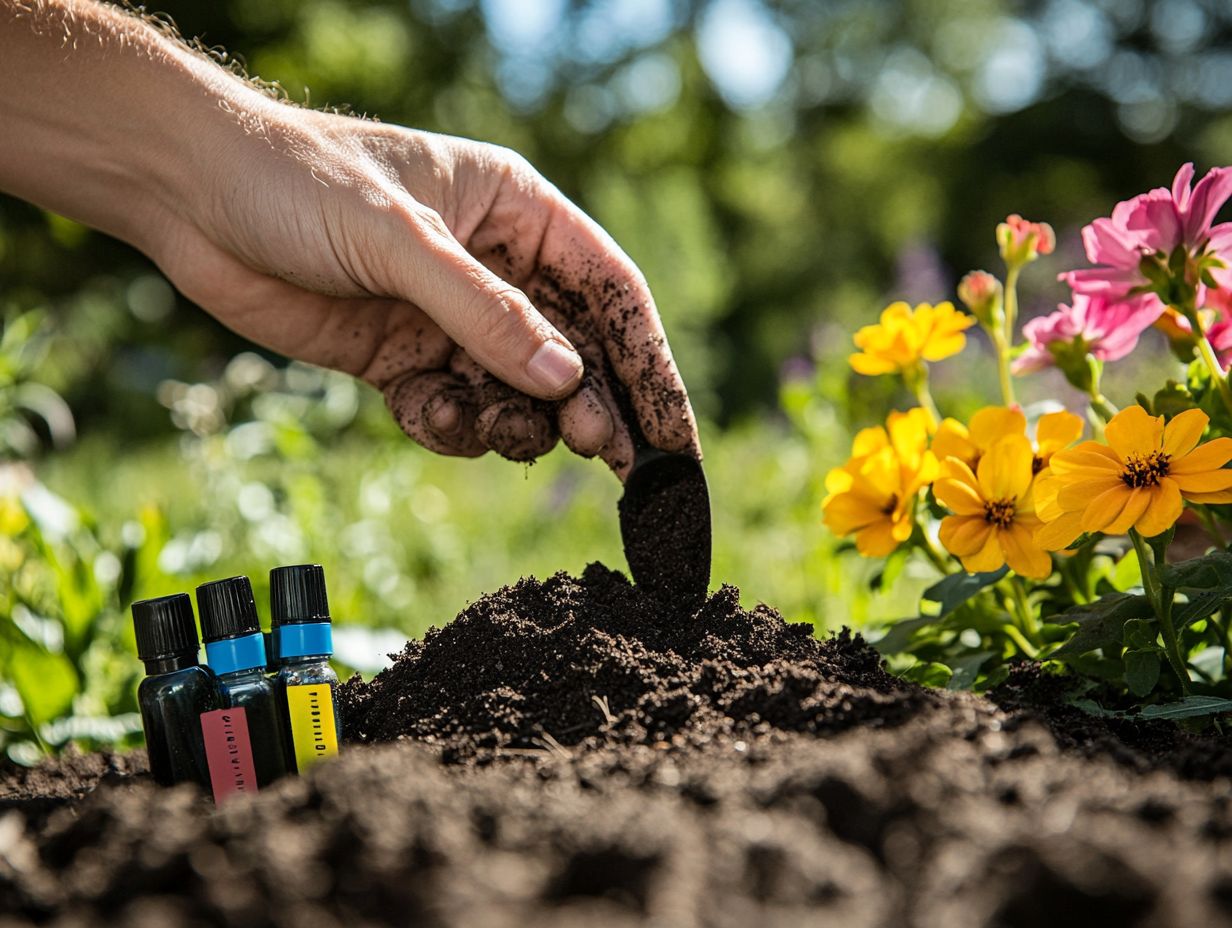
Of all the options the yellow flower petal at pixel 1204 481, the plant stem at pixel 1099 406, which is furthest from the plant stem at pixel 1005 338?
the yellow flower petal at pixel 1204 481

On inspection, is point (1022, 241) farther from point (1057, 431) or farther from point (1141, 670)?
point (1141, 670)

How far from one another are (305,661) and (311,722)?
0.09 meters

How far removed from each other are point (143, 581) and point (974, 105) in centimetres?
1728

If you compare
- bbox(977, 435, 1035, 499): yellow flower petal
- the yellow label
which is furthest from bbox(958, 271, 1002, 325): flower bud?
the yellow label

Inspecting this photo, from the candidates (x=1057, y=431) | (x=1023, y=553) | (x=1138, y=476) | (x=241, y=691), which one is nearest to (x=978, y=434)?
(x=1057, y=431)

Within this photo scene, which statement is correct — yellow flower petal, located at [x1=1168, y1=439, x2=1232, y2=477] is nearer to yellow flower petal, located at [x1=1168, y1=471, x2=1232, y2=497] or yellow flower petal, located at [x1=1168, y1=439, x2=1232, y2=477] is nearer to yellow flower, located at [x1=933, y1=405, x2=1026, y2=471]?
yellow flower petal, located at [x1=1168, y1=471, x2=1232, y2=497]

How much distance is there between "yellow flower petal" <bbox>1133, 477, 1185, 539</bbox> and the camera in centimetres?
131

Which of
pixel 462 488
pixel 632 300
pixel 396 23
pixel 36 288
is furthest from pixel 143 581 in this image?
pixel 396 23

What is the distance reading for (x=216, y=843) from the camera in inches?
34.7

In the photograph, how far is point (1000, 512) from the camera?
1523 millimetres

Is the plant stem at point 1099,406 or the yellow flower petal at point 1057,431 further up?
the plant stem at point 1099,406

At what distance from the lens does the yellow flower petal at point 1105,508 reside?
4.39 ft

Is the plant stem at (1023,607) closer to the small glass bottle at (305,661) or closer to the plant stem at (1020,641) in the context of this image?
the plant stem at (1020,641)

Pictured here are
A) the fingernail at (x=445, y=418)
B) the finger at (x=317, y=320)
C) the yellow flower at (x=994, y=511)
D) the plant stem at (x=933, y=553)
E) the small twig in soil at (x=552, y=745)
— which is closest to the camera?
the small twig in soil at (x=552, y=745)
